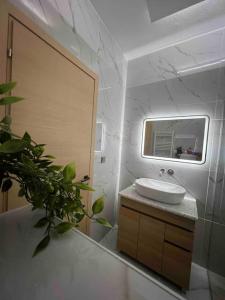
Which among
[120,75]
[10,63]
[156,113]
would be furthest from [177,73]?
[10,63]

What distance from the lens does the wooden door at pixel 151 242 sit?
4.46 ft

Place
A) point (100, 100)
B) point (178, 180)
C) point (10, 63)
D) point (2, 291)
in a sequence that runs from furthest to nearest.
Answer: point (178, 180) → point (100, 100) → point (10, 63) → point (2, 291)

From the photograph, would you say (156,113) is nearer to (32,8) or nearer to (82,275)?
(32,8)

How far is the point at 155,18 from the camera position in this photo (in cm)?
138

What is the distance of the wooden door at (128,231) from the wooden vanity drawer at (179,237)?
0.31 m

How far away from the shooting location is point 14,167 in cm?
33

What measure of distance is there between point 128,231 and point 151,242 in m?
0.26

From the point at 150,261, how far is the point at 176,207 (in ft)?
2.03

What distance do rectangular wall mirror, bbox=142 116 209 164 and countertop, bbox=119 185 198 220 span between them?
17.9 inches

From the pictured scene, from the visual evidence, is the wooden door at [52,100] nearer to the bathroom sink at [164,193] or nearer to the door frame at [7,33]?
the door frame at [7,33]

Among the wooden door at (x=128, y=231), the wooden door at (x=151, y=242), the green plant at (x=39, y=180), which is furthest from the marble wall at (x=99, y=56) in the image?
the green plant at (x=39, y=180)

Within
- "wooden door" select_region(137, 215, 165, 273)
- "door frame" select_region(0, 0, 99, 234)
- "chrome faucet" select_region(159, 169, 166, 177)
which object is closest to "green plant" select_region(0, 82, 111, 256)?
"door frame" select_region(0, 0, 99, 234)

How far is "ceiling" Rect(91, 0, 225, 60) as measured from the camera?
1.27m

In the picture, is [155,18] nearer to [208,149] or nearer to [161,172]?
[208,149]
